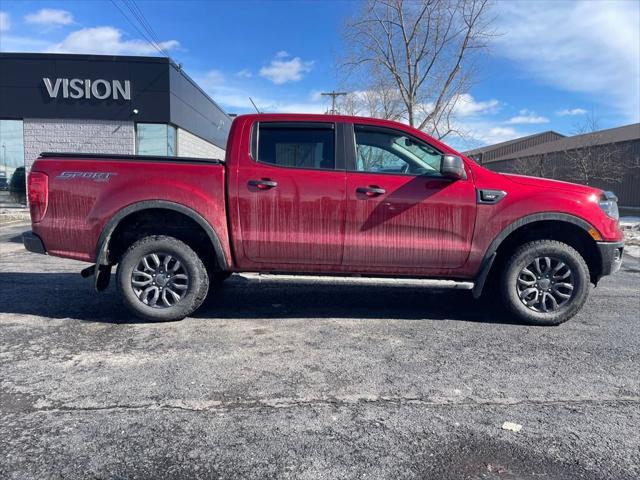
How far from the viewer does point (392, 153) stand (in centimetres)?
463

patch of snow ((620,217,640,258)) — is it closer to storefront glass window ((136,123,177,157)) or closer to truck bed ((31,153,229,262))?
truck bed ((31,153,229,262))

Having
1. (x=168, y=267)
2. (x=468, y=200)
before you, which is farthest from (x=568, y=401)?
(x=168, y=267)

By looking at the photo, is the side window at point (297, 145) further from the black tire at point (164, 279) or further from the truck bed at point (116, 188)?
the black tire at point (164, 279)

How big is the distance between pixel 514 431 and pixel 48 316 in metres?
4.39

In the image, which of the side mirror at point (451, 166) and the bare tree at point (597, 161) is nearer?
the side mirror at point (451, 166)

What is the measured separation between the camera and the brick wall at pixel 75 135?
18266mm

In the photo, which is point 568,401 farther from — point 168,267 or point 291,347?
point 168,267

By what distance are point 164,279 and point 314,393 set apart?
Result: 7.00ft

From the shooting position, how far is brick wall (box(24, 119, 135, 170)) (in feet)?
59.9

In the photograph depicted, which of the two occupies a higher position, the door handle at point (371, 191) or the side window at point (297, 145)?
the side window at point (297, 145)

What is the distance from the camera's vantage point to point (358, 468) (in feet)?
7.66

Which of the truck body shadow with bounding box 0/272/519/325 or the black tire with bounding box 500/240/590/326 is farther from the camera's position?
the truck body shadow with bounding box 0/272/519/325

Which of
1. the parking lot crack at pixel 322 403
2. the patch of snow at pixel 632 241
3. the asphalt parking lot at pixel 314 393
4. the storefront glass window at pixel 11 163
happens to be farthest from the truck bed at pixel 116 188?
the storefront glass window at pixel 11 163

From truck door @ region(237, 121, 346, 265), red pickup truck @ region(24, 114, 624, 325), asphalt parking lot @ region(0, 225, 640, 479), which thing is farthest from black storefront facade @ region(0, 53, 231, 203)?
truck door @ region(237, 121, 346, 265)
